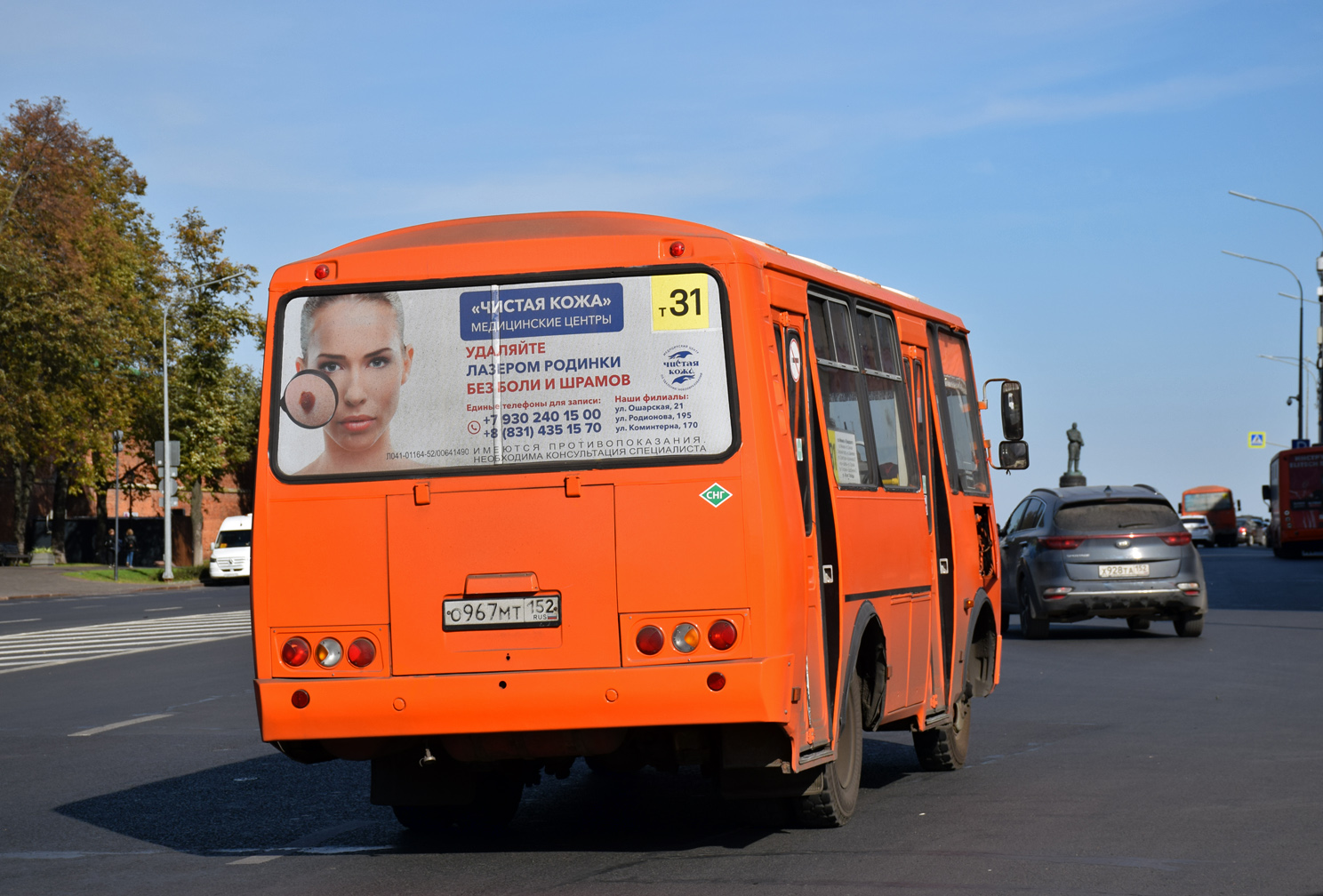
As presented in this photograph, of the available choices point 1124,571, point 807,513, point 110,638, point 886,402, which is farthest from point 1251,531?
point 807,513

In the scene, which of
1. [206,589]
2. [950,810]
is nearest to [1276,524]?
[206,589]

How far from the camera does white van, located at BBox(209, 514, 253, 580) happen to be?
50.2 metres

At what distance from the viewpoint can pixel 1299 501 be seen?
2062 inches

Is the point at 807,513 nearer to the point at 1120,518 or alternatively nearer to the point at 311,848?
the point at 311,848

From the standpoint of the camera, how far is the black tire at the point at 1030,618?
69.8 feet

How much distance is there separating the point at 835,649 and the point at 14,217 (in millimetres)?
50844

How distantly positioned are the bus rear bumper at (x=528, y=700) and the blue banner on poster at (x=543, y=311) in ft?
4.74

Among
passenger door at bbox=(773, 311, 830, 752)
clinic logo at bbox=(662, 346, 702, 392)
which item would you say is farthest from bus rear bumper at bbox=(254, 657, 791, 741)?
clinic logo at bbox=(662, 346, 702, 392)

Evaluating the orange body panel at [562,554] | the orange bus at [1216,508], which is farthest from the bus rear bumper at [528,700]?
the orange bus at [1216,508]

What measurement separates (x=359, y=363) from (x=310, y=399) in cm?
27

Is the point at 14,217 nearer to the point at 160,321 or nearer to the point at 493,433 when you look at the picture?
the point at 160,321

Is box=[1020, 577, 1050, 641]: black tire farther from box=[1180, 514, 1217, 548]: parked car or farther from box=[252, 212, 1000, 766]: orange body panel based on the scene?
box=[1180, 514, 1217, 548]: parked car

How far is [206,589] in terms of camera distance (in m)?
47.1

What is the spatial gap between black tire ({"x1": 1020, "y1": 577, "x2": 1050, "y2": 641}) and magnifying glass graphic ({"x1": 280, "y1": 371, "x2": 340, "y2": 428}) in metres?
14.8
